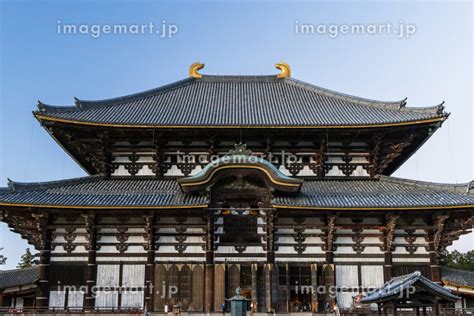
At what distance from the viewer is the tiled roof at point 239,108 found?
84.5ft

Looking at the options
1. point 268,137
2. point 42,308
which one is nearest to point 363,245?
point 268,137

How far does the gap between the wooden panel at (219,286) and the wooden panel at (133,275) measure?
11.8 ft

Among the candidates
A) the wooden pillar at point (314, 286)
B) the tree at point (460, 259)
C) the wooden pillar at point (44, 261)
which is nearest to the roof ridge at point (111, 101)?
the wooden pillar at point (44, 261)

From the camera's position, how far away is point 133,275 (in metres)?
23.9

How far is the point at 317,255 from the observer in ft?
79.4

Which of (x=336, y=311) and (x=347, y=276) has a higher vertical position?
(x=347, y=276)

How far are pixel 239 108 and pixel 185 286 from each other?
11.5 meters

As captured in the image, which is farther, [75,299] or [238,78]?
[238,78]

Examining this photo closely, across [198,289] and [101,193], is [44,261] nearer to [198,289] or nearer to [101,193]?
[101,193]

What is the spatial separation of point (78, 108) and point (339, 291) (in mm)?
17109

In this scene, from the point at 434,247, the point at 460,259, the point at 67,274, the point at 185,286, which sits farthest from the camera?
the point at 460,259

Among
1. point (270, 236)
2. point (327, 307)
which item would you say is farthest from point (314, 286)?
point (270, 236)

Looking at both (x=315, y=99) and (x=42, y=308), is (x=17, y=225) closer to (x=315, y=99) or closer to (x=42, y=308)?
(x=42, y=308)

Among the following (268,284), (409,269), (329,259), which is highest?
(329,259)
